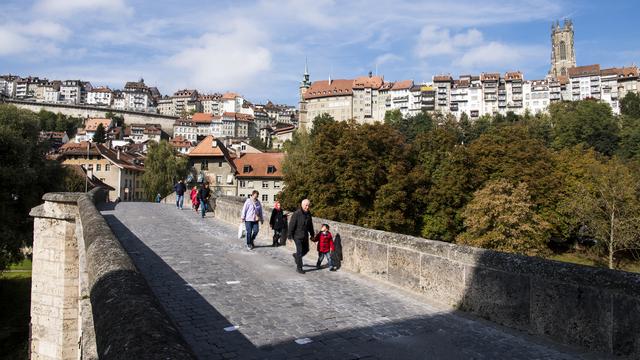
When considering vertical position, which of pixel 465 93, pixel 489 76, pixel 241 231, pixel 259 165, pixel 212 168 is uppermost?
pixel 489 76

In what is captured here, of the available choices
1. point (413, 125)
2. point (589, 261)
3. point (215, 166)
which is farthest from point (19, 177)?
point (413, 125)

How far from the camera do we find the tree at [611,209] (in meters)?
38.1

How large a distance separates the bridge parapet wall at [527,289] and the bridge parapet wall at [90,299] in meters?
4.67

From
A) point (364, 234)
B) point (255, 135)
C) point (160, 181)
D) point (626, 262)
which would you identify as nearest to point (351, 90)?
point (255, 135)

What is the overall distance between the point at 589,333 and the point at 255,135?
182916 millimetres

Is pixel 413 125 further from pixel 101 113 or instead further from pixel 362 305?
pixel 362 305

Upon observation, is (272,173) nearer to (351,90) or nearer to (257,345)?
(257,345)

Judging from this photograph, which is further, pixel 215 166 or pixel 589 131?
pixel 589 131

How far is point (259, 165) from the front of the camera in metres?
74.4

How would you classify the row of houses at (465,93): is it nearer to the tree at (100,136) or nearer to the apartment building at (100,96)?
the tree at (100,136)

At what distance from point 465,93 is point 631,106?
42693mm

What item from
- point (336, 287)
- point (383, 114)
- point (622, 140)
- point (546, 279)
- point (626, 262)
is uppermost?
point (383, 114)

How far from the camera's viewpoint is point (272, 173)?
73812mm

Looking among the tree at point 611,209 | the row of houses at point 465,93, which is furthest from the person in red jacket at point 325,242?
the row of houses at point 465,93
